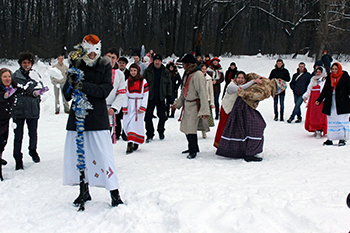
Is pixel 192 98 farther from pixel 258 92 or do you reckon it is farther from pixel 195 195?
pixel 195 195

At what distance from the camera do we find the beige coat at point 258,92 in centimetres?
568

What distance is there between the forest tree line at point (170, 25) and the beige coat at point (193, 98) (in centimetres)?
2028

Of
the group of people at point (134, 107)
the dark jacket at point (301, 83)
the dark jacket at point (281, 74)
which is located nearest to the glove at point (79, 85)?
the group of people at point (134, 107)

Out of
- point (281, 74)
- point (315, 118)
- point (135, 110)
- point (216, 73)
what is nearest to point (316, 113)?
point (315, 118)

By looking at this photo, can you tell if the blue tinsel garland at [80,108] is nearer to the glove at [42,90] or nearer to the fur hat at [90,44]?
the fur hat at [90,44]

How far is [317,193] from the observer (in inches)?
148

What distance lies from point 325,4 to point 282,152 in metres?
20.9

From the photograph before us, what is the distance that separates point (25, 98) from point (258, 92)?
12.8ft

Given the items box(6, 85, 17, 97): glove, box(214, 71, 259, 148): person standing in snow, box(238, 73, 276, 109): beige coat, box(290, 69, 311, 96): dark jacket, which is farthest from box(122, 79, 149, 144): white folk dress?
box(290, 69, 311, 96): dark jacket

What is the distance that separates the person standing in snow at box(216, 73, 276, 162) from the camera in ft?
18.8

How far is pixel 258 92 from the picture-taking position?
5684 millimetres

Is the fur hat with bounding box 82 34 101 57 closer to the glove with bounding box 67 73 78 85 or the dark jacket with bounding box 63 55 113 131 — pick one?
the dark jacket with bounding box 63 55 113 131

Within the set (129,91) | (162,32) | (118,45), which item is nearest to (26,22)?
(118,45)

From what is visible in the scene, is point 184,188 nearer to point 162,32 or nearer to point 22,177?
point 22,177
